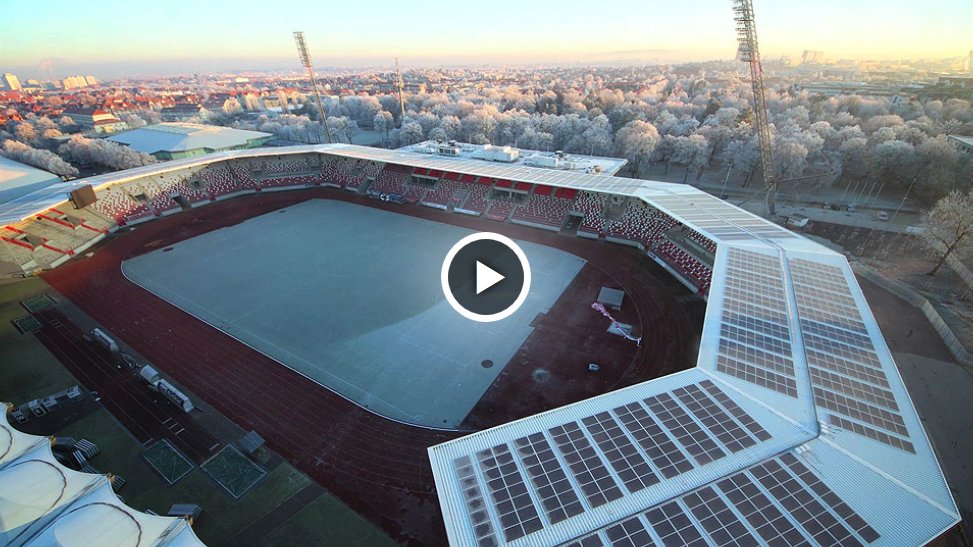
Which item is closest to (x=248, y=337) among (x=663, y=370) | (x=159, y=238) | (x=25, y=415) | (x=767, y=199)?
(x=25, y=415)

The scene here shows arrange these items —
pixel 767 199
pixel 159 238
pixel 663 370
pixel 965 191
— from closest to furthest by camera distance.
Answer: pixel 663 370 → pixel 159 238 → pixel 965 191 → pixel 767 199

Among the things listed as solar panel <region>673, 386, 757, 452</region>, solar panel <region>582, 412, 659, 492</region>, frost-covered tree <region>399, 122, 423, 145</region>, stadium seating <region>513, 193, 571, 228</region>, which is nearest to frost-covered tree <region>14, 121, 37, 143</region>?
frost-covered tree <region>399, 122, 423, 145</region>

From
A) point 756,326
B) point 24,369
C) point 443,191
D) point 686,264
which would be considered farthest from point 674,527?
point 443,191

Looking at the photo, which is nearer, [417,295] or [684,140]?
[417,295]

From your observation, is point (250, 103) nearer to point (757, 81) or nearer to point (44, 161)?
point (44, 161)

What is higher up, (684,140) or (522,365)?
(684,140)

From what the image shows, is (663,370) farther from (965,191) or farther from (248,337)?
(965,191)

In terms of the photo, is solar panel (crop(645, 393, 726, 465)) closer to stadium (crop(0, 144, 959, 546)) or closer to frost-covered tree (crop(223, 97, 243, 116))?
stadium (crop(0, 144, 959, 546))
